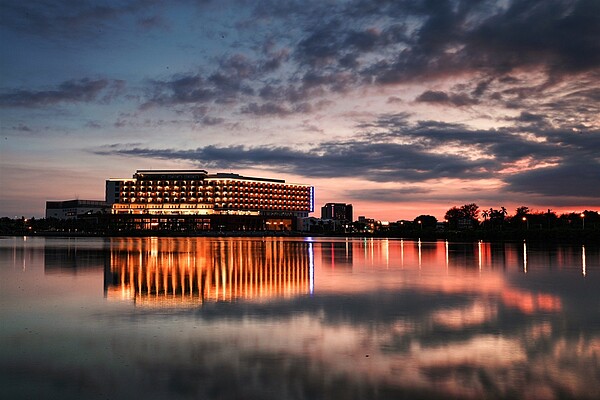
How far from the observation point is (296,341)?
12305 mm

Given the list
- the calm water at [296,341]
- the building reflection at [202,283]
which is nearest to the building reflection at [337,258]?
the building reflection at [202,283]

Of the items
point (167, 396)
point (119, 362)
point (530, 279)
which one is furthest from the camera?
point (530, 279)

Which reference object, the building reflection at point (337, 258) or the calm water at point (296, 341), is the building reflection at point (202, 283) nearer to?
the calm water at point (296, 341)

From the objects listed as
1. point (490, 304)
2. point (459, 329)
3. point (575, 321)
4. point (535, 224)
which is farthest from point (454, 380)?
point (535, 224)

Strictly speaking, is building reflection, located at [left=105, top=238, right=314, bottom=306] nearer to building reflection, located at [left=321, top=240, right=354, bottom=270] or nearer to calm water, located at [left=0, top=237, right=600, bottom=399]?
calm water, located at [left=0, top=237, right=600, bottom=399]

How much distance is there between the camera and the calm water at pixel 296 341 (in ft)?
29.2

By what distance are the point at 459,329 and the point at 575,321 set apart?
3955 millimetres

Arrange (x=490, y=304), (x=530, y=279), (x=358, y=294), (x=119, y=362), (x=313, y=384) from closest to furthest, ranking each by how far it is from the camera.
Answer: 1. (x=313, y=384)
2. (x=119, y=362)
3. (x=490, y=304)
4. (x=358, y=294)
5. (x=530, y=279)

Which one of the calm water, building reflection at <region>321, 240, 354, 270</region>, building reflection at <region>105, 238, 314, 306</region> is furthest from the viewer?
building reflection at <region>321, 240, 354, 270</region>

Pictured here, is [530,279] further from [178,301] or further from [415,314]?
[178,301]

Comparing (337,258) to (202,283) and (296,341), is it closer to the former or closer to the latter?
(202,283)

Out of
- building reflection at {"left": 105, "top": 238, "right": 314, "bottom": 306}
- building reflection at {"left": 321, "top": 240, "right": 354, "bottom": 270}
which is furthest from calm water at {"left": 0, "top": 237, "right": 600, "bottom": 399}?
building reflection at {"left": 321, "top": 240, "right": 354, "bottom": 270}

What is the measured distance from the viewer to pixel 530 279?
89.9 feet

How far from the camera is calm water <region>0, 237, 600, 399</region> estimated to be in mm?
8906
